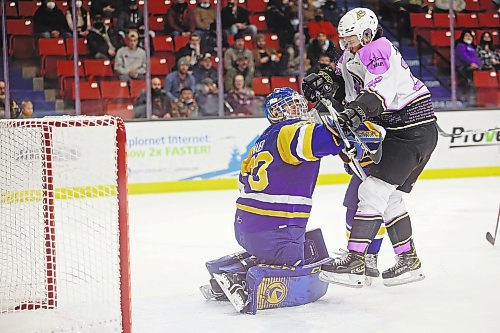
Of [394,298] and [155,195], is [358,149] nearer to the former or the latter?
[394,298]

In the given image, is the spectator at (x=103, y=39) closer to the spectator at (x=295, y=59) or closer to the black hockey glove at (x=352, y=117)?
the spectator at (x=295, y=59)

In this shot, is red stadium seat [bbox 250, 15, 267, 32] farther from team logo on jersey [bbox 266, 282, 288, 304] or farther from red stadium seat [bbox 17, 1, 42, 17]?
team logo on jersey [bbox 266, 282, 288, 304]

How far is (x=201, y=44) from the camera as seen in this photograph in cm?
830

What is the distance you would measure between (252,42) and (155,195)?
2.05 metres

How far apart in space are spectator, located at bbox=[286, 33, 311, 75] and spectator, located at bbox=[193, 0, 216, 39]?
774mm

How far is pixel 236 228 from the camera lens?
355cm

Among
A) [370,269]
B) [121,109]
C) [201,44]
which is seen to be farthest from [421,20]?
[370,269]

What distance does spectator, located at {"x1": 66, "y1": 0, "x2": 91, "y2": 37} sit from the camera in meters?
7.91

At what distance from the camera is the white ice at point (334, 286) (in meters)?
3.20

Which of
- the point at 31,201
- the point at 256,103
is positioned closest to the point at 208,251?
the point at 31,201

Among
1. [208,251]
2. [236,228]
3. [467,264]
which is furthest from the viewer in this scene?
[208,251]

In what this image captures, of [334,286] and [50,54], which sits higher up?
[50,54]

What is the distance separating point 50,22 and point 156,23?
3.05 ft

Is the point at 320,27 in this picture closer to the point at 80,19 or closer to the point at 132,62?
the point at 132,62
